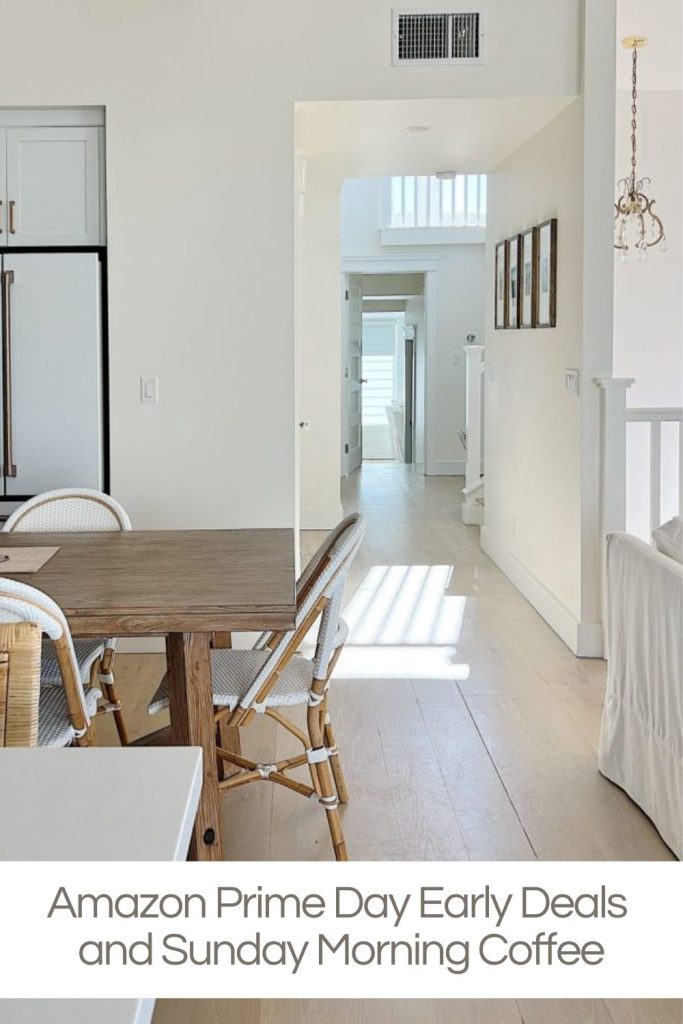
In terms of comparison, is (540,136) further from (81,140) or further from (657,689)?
(657,689)

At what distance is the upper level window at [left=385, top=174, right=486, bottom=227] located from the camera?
37.4ft

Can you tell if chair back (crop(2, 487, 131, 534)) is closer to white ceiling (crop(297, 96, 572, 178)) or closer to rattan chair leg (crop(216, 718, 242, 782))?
rattan chair leg (crop(216, 718, 242, 782))

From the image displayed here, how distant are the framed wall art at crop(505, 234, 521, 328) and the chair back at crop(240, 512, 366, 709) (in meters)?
3.54

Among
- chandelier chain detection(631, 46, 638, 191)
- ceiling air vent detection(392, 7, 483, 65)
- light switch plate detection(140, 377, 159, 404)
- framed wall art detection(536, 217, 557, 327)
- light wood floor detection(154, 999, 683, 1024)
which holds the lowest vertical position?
light wood floor detection(154, 999, 683, 1024)

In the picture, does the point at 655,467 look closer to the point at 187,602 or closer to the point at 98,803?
the point at 187,602

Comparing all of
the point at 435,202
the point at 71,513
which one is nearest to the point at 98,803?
the point at 71,513

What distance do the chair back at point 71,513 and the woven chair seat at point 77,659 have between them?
41 centimetres

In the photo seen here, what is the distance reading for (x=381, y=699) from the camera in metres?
4.20

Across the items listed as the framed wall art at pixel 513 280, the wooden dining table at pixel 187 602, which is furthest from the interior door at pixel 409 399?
the wooden dining table at pixel 187 602

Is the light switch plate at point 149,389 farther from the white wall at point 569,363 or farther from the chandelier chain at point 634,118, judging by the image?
the chandelier chain at point 634,118

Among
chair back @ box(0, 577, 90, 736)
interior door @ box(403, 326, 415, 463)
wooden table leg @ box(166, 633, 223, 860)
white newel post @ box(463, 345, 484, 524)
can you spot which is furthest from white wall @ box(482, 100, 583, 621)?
interior door @ box(403, 326, 415, 463)

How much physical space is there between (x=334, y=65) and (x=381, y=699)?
2.58 metres

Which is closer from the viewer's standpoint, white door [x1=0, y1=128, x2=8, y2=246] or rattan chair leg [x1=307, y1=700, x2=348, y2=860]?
rattan chair leg [x1=307, y1=700, x2=348, y2=860]

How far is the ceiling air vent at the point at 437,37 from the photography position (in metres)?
4.56
